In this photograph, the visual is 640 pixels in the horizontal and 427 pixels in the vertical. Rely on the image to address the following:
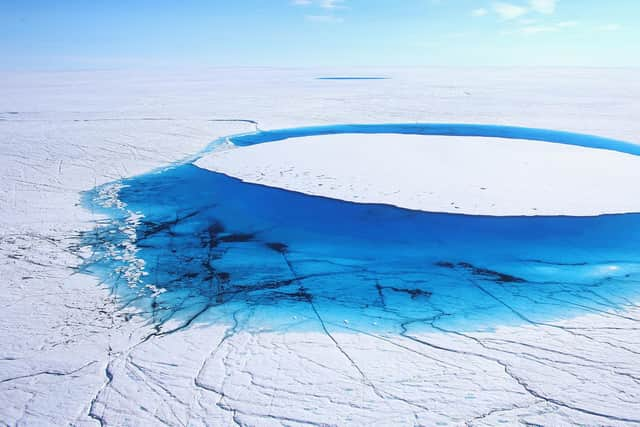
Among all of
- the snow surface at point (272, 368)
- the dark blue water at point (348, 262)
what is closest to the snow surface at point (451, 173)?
the dark blue water at point (348, 262)

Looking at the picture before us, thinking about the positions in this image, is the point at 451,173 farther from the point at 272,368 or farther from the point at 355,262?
the point at 272,368

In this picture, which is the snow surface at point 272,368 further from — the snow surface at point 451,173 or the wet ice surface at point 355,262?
the snow surface at point 451,173

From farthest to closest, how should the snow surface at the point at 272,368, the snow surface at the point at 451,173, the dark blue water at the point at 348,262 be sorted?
the snow surface at the point at 451,173 < the dark blue water at the point at 348,262 < the snow surface at the point at 272,368

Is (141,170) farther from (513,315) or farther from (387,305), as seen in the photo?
(513,315)

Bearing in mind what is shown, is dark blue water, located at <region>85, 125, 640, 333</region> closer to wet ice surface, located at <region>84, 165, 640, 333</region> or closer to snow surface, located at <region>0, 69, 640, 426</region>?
wet ice surface, located at <region>84, 165, 640, 333</region>

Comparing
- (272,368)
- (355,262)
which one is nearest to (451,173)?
(355,262)

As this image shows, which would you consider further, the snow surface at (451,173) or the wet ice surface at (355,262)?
the snow surface at (451,173)
